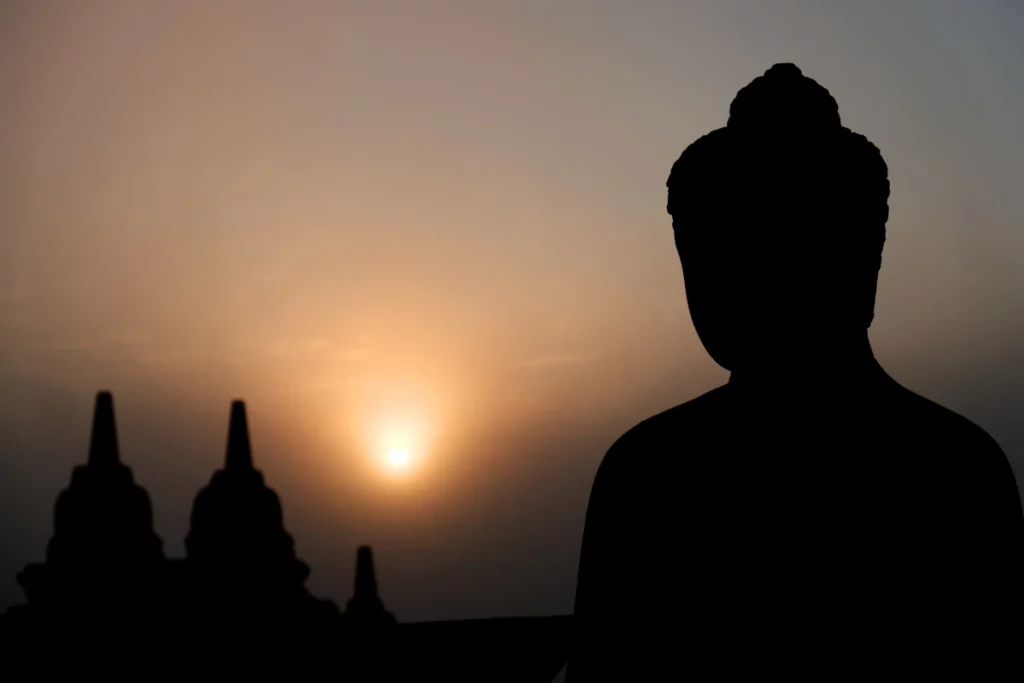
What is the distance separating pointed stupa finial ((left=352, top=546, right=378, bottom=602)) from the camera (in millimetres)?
14602

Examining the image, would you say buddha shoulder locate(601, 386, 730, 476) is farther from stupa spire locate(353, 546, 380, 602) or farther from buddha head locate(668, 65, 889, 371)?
stupa spire locate(353, 546, 380, 602)

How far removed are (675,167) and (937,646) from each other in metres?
1.48

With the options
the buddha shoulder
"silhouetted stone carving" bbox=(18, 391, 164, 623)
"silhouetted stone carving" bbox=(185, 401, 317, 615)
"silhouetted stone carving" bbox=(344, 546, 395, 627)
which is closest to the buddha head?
the buddha shoulder

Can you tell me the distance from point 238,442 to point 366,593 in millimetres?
3061

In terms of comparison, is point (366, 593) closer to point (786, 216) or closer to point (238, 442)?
point (238, 442)

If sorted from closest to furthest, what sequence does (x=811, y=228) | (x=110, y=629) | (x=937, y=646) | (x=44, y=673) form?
(x=937, y=646) < (x=811, y=228) < (x=44, y=673) < (x=110, y=629)

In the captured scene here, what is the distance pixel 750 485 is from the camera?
2.65m

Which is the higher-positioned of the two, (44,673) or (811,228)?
(811,228)

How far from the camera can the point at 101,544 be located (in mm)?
12562

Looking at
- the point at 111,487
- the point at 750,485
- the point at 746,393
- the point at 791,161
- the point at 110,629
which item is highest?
the point at 791,161

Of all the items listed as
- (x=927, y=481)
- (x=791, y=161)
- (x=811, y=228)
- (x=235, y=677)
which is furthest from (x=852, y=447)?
(x=235, y=677)

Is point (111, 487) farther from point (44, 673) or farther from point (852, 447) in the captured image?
point (852, 447)

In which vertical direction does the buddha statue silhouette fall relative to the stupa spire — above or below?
above

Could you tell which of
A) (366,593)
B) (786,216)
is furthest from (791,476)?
(366,593)
